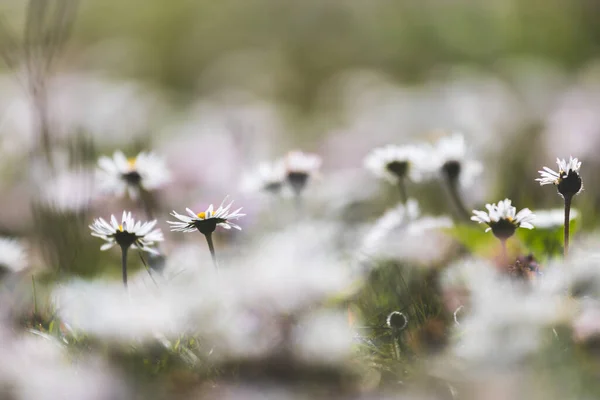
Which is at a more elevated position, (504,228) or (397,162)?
(397,162)

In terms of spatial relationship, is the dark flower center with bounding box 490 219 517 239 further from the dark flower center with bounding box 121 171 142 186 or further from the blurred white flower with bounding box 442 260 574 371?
the dark flower center with bounding box 121 171 142 186

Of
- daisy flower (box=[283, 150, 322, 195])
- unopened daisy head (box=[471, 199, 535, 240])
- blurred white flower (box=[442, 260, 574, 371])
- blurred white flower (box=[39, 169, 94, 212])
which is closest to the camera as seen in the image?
blurred white flower (box=[442, 260, 574, 371])

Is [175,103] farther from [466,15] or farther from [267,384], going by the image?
[267,384]

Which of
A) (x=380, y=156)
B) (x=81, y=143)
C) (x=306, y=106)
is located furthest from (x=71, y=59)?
(x=380, y=156)

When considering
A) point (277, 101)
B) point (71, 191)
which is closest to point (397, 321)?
point (71, 191)

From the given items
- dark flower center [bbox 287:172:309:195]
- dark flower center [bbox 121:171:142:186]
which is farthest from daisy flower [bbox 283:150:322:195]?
dark flower center [bbox 121:171:142:186]

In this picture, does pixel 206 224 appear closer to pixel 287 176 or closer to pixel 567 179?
pixel 287 176
